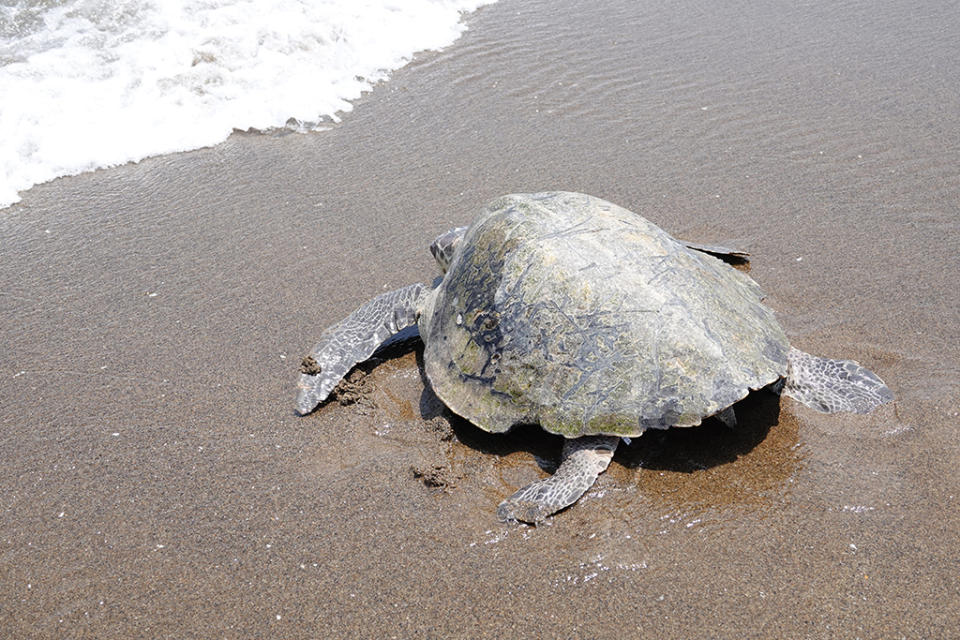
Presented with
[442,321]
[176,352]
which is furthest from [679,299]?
[176,352]

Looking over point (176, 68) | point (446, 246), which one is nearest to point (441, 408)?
point (446, 246)

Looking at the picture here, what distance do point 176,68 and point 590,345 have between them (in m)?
6.70

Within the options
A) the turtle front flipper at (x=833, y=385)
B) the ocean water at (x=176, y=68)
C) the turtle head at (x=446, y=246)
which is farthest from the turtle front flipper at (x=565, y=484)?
the ocean water at (x=176, y=68)

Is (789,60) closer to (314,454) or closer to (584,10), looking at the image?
(584,10)

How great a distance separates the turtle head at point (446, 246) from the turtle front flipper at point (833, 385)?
2.00 m

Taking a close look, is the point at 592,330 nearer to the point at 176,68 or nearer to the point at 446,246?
the point at 446,246

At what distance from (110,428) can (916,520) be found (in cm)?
388

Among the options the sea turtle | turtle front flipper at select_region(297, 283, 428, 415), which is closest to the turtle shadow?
the sea turtle

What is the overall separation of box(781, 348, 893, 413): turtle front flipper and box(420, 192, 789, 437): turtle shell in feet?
0.92

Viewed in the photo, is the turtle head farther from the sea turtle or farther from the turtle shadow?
the turtle shadow

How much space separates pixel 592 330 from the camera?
119 inches

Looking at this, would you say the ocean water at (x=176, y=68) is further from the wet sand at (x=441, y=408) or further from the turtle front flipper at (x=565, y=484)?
the turtle front flipper at (x=565, y=484)

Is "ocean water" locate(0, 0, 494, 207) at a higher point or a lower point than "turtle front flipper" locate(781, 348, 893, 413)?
higher

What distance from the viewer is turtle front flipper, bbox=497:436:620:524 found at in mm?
2848
